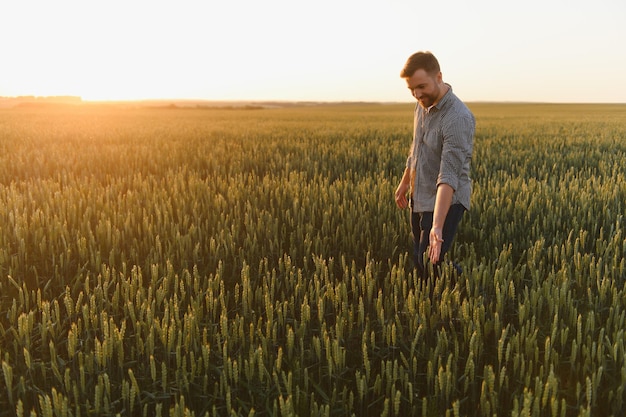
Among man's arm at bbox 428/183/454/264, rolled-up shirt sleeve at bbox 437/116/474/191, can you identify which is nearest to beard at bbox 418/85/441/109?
rolled-up shirt sleeve at bbox 437/116/474/191

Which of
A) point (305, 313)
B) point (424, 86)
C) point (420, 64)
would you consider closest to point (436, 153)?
point (424, 86)

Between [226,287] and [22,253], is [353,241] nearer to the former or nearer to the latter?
[226,287]

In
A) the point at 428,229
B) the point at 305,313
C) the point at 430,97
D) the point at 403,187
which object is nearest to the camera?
the point at 305,313

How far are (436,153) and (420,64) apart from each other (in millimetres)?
531

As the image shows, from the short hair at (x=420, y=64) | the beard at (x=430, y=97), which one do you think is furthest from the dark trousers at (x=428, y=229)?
the short hair at (x=420, y=64)

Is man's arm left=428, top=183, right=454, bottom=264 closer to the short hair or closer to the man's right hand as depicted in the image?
the short hair

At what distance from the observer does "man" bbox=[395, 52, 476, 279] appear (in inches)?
104

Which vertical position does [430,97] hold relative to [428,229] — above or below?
above

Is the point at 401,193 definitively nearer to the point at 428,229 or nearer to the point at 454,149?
the point at 428,229

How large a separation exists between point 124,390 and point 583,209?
394 cm

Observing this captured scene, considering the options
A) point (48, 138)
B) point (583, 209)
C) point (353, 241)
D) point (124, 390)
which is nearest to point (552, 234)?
point (583, 209)

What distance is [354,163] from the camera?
27.0 ft

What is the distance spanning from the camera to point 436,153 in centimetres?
294

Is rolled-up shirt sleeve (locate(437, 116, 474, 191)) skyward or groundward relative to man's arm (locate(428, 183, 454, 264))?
skyward
